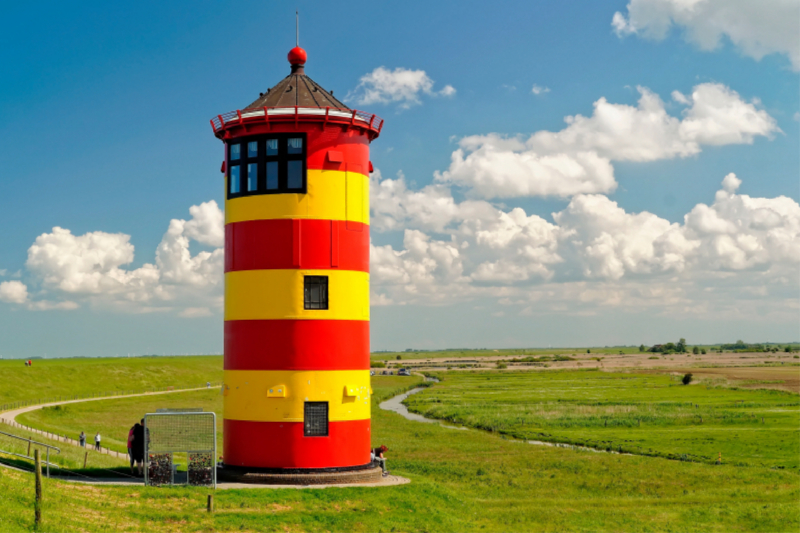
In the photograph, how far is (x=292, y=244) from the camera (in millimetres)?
25625

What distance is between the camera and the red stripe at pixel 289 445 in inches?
990

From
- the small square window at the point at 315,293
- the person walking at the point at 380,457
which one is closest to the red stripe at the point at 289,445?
the person walking at the point at 380,457

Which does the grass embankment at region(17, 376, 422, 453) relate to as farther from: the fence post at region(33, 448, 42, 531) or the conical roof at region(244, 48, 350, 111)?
the fence post at region(33, 448, 42, 531)

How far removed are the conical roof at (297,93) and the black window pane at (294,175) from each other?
2.23m

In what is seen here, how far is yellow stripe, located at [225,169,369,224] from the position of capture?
2575 cm

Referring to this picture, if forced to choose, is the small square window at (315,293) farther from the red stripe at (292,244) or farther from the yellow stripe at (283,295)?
the red stripe at (292,244)

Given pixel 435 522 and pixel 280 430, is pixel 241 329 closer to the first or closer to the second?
pixel 280 430

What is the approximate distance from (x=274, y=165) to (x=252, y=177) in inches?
37.0

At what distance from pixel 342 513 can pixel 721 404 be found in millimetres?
66350

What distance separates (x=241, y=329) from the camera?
26047 mm

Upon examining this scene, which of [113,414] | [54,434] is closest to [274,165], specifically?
[54,434]

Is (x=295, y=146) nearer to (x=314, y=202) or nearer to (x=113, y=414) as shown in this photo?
(x=314, y=202)

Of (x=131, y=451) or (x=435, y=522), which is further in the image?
(x=131, y=451)

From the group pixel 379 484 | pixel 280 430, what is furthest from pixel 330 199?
pixel 379 484
